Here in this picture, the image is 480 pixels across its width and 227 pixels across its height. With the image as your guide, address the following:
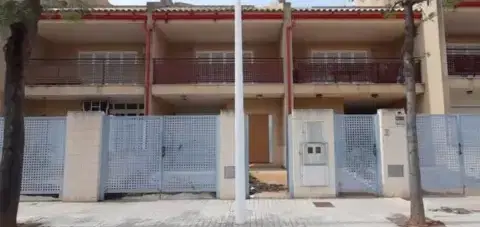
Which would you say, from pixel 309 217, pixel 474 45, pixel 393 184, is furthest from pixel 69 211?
pixel 474 45

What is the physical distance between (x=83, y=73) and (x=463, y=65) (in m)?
16.1

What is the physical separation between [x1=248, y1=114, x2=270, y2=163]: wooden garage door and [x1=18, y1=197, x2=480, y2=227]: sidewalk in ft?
31.7

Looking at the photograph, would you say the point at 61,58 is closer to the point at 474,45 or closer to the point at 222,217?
the point at 222,217

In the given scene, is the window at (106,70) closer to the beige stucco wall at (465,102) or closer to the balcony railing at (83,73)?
the balcony railing at (83,73)

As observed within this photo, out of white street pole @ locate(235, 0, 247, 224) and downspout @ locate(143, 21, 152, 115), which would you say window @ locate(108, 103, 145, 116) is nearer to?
downspout @ locate(143, 21, 152, 115)

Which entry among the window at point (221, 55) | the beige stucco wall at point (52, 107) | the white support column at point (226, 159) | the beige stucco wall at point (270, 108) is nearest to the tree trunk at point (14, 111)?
the white support column at point (226, 159)

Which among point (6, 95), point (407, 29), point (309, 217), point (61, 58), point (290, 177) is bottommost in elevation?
point (309, 217)

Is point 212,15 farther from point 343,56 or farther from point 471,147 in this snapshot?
point 471,147

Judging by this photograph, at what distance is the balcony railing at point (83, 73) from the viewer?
18062 mm

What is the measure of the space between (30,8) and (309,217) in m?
6.72

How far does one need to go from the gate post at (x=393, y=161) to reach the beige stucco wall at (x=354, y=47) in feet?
29.6

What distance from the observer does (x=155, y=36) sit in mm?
17750

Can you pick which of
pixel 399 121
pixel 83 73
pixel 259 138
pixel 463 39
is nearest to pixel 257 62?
pixel 259 138

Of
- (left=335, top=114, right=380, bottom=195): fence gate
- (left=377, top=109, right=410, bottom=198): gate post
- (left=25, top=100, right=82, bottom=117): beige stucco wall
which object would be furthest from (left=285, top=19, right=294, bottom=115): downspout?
(left=25, top=100, right=82, bottom=117): beige stucco wall
